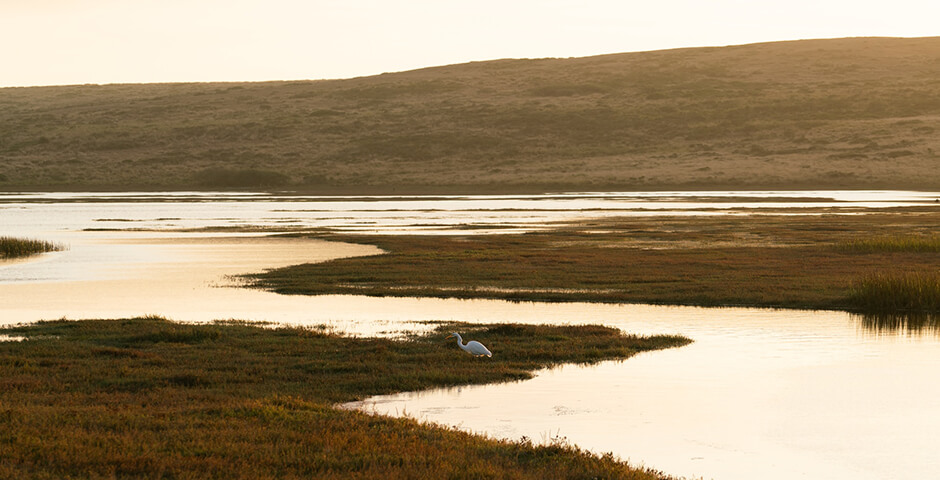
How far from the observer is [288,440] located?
15.2 metres

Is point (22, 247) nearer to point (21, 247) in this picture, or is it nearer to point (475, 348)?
point (21, 247)

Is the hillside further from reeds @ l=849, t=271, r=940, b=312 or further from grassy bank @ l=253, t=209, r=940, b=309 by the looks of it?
reeds @ l=849, t=271, r=940, b=312

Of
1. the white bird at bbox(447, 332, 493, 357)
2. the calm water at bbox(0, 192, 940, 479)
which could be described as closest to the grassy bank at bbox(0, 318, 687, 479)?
the white bird at bbox(447, 332, 493, 357)

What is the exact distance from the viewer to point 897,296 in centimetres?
3288

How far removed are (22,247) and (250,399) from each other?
36589 millimetres

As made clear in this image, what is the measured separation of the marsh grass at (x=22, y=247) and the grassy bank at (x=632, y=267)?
13.7m

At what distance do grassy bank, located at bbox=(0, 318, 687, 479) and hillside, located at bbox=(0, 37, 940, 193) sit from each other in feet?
351

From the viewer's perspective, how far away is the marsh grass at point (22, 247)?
167 feet

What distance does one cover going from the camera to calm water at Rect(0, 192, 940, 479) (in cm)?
1712

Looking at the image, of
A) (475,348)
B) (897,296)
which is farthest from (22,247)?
(897,296)

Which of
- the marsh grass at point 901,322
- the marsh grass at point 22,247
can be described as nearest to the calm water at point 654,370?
the marsh grass at point 901,322

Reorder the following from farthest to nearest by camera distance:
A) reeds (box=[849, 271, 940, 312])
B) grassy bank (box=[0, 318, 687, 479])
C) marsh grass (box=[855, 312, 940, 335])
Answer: reeds (box=[849, 271, 940, 312]), marsh grass (box=[855, 312, 940, 335]), grassy bank (box=[0, 318, 687, 479])

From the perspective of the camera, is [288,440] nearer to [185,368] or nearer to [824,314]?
[185,368]

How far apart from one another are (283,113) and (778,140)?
75683 millimetres
